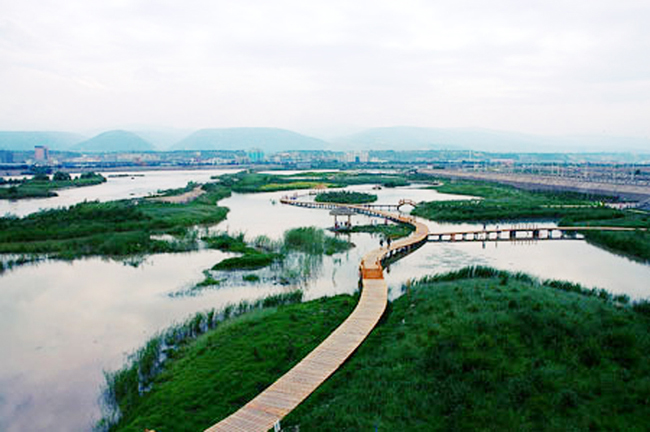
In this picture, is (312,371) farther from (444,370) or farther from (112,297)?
(112,297)

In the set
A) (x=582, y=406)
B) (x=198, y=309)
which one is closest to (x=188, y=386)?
(x=198, y=309)

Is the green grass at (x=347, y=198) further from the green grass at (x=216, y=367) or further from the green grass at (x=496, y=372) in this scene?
the green grass at (x=496, y=372)

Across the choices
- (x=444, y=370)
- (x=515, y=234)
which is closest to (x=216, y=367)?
(x=444, y=370)

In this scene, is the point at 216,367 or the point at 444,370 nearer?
the point at 444,370

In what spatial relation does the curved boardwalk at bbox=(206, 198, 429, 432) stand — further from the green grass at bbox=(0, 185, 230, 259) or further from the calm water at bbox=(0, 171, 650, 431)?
the green grass at bbox=(0, 185, 230, 259)

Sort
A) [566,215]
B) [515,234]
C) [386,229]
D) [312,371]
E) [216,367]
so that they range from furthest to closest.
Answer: [566,215] < [386,229] < [515,234] < [216,367] < [312,371]

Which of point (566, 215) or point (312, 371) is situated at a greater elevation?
point (566, 215)

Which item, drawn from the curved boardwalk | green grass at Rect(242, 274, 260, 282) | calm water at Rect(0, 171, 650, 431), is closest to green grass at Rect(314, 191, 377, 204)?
calm water at Rect(0, 171, 650, 431)

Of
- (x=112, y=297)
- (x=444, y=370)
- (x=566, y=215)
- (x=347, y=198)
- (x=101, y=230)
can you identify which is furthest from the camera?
(x=347, y=198)
